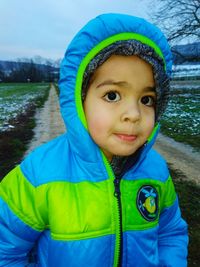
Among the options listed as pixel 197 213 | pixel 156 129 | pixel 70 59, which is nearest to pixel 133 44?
pixel 70 59

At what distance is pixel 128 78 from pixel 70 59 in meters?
0.28

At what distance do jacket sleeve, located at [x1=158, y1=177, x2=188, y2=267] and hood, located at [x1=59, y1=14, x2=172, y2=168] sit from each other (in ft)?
1.61

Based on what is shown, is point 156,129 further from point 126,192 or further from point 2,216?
point 2,216

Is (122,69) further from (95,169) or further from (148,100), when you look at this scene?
(95,169)

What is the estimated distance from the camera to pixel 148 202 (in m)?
1.63

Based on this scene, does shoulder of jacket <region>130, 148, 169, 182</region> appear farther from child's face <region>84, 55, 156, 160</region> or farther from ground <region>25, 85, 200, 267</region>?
ground <region>25, 85, 200, 267</region>

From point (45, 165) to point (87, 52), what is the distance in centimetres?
54

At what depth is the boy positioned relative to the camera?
Answer: 148 centimetres

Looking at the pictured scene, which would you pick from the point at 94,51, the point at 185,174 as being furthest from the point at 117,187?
the point at 185,174

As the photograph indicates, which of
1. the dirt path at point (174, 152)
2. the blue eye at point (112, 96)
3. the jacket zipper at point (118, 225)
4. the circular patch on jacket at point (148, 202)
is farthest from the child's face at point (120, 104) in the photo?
the dirt path at point (174, 152)

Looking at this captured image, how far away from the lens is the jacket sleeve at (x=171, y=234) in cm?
171

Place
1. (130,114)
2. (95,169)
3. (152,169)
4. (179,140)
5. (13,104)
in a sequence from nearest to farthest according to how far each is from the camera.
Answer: (130,114) < (95,169) < (152,169) < (179,140) < (13,104)

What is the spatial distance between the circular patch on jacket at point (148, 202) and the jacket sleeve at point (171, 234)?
0.12 meters

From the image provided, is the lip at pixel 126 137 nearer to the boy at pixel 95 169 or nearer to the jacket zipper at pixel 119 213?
the boy at pixel 95 169
